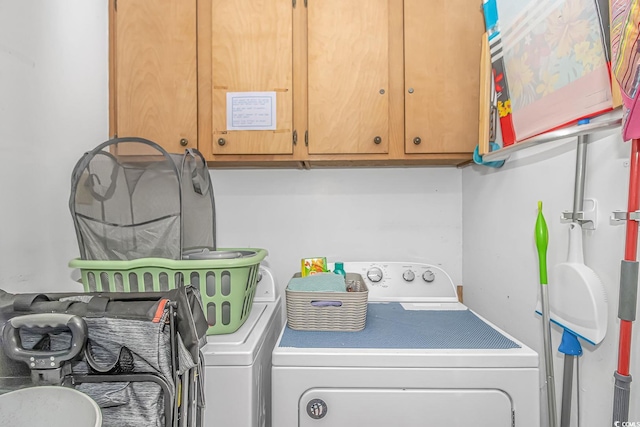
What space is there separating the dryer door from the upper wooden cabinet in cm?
93

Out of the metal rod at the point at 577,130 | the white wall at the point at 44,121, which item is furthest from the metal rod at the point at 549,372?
the white wall at the point at 44,121

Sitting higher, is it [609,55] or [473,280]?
[609,55]

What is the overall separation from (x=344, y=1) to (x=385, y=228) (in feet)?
3.53

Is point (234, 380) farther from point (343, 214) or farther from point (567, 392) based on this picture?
point (343, 214)

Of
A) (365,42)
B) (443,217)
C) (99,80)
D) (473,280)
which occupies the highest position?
(365,42)

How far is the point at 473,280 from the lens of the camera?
1695 millimetres

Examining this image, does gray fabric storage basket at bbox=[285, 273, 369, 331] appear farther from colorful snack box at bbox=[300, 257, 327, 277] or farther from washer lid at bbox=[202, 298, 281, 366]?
A: colorful snack box at bbox=[300, 257, 327, 277]

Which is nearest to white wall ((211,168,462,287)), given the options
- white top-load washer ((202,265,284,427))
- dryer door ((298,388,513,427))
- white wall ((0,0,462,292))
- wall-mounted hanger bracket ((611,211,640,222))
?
white wall ((0,0,462,292))

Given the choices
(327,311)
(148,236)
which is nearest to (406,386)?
(327,311)

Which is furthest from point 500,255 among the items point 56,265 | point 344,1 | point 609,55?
point 56,265

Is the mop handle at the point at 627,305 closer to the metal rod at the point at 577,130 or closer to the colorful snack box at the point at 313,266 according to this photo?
the metal rod at the point at 577,130

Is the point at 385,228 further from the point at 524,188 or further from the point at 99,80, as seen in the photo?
the point at 99,80

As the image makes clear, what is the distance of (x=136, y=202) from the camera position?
1202mm

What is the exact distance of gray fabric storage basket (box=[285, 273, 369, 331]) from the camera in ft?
4.07
